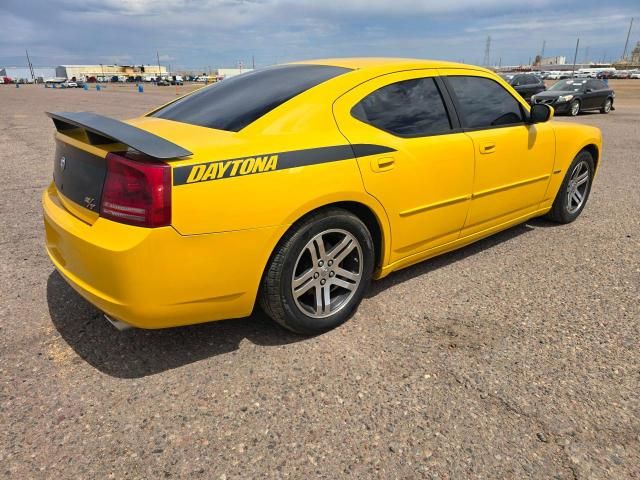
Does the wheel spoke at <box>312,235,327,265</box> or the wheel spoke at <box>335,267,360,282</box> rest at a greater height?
the wheel spoke at <box>312,235,327,265</box>

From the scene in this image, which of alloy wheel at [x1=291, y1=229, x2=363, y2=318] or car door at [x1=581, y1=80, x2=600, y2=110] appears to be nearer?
alloy wheel at [x1=291, y1=229, x2=363, y2=318]

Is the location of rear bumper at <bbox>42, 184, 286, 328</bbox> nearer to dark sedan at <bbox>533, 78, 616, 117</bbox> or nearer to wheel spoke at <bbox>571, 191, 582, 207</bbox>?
wheel spoke at <bbox>571, 191, 582, 207</bbox>

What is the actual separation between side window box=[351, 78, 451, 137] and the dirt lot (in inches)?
45.5

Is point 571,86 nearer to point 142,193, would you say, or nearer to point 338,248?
point 338,248

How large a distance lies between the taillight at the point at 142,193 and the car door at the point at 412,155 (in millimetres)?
1108

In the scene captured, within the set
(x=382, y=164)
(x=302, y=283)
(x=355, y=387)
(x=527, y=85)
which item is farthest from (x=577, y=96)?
(x=355, y=387)

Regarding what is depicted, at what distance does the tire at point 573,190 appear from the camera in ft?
15.3

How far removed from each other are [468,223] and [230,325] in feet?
6.27

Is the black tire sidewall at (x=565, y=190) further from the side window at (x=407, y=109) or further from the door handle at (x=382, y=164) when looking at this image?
the door handle at (x=382, y=164)

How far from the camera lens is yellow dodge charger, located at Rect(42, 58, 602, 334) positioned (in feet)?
7.27

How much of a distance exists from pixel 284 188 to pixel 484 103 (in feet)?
6.84

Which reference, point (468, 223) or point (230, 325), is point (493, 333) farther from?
point (230, 325)

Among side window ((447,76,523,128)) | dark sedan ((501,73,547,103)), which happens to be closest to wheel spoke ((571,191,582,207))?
side window ((447,76,523,128))

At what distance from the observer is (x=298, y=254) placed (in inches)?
103
